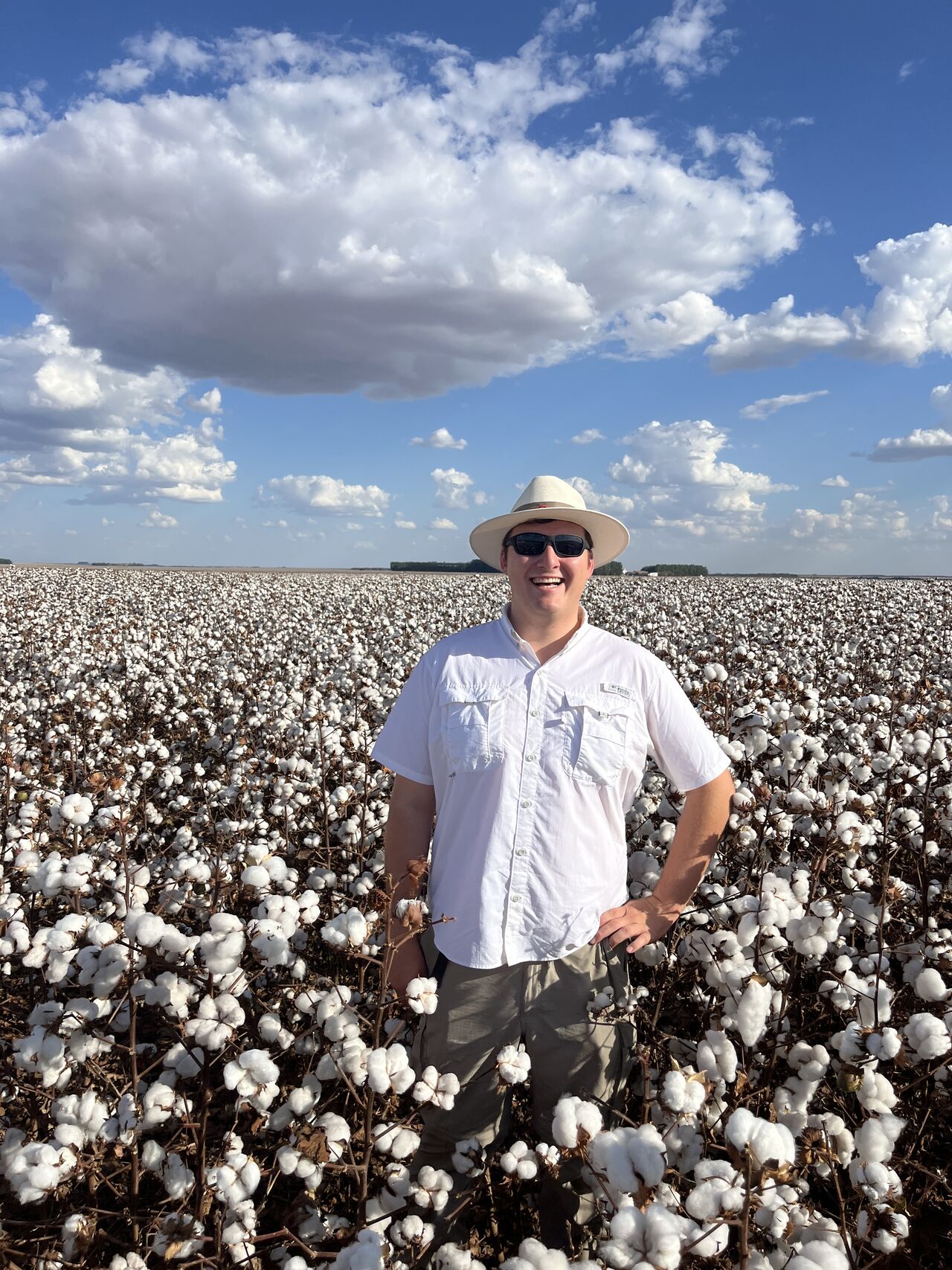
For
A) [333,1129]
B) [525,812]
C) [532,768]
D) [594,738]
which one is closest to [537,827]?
[525,812]

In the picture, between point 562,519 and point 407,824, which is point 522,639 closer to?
point 562,519

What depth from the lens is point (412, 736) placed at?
3.12 metres

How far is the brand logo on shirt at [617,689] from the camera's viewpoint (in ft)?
9.70

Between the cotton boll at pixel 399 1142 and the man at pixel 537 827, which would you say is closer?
the cotton boll at pixel 399 1142

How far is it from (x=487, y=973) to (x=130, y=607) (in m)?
A: 23.9

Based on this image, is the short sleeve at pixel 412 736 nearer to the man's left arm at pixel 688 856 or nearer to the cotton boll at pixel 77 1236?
the man's left arm at pixel 688 856

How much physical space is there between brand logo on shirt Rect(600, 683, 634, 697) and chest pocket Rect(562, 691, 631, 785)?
35mm

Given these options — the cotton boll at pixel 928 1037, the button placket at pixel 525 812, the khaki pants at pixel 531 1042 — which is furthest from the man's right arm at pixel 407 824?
the cotton boll at pixel 928 1037

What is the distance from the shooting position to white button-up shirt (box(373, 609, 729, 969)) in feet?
9.33

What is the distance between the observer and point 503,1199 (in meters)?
3.35

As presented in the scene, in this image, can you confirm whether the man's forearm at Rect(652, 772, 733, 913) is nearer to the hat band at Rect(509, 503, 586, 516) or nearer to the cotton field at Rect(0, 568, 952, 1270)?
the cotton field at Rect(0, 568, 952, 1270)

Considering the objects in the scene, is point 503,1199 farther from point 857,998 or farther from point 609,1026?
point 857,998

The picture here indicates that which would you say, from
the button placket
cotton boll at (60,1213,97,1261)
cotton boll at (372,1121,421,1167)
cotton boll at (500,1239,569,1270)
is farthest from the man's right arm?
cotton boll at (500,1239,569,1270)

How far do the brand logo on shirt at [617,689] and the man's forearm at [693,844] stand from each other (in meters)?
0.52
